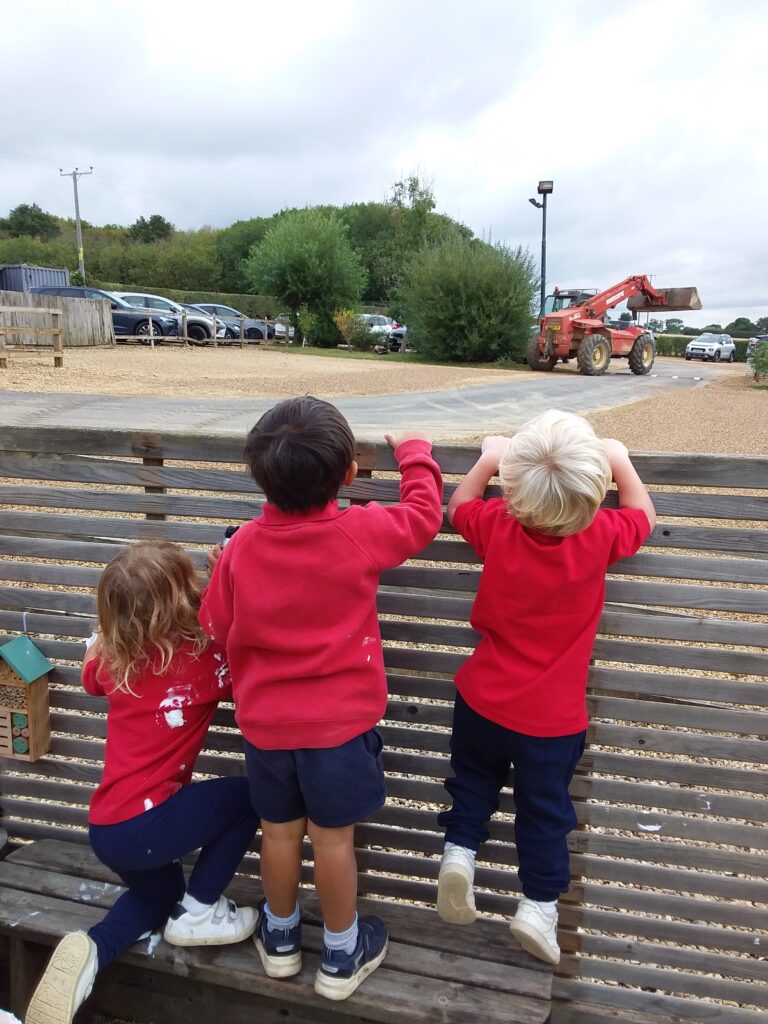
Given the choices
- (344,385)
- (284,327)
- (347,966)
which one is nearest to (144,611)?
(347,966)

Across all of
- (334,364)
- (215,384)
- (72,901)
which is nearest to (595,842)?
(72,901)

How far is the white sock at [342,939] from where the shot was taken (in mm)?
1908

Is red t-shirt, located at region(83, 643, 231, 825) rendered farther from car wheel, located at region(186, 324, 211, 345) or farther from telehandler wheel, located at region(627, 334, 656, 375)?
car wheel, located at region(186, 324, 211, 345)

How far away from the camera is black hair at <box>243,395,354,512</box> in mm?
1684

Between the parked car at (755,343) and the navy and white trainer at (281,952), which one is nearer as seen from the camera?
the navy and white trainer at (281,952)

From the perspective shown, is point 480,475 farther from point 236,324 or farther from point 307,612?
point 236,324

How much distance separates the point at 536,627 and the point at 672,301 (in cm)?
2373

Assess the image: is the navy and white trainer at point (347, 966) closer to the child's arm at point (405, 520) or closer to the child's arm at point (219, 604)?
the child's arm at point (219, 604)

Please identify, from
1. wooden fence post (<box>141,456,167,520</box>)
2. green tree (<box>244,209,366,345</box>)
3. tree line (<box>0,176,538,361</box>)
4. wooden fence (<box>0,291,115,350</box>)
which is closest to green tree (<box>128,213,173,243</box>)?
tree line (<box>0,176,538,361</box>)

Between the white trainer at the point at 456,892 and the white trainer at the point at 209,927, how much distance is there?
534 millimetres

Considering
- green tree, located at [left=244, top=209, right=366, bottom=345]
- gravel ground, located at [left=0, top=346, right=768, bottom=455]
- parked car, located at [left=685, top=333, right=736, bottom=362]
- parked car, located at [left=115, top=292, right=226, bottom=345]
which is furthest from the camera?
parked car, located at [left=685, top=333, right=736, bottom=362]

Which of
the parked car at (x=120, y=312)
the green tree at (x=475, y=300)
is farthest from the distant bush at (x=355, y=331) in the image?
A: the parked car at (x=120, y=312)

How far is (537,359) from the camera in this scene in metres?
23.3

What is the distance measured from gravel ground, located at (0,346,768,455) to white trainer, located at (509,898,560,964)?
6.42 meters
